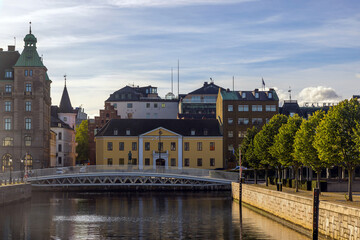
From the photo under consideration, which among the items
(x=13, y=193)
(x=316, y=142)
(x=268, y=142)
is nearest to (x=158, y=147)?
(x=268, y=142)

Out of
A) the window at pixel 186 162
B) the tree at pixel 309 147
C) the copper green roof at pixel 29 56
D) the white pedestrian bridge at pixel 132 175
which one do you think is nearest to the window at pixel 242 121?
the window at pixel 186 162

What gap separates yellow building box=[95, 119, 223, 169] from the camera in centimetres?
15088

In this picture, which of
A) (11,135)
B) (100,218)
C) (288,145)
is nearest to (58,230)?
(100,218)

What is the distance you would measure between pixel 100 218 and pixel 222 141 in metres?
81.1

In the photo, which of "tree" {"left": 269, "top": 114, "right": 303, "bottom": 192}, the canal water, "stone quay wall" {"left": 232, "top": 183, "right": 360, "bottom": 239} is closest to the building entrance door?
the canal water

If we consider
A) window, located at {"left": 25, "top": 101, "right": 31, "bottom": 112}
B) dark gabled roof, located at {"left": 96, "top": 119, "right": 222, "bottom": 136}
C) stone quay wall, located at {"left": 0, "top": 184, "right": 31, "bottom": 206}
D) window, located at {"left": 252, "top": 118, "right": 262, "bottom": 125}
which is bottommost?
stone quay wall, located at {"left": 0, "top": 184, "right": 31, "bottom": 206}

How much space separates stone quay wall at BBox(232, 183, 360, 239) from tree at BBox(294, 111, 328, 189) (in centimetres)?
571

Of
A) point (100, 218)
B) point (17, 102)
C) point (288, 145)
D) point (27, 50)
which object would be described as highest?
point (27, 50)

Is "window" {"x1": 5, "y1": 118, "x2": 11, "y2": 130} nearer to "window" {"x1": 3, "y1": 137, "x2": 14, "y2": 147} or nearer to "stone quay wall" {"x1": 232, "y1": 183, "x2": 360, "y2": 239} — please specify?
"window" {"x1": 3, "y1": 137, "x2": 14, "y2": 147}

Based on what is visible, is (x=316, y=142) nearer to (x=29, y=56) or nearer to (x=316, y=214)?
(x=316, y=214)

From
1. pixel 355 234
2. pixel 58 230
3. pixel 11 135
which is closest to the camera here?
pixel 355 234

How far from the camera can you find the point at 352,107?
6519 cm

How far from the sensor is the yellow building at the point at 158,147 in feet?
495

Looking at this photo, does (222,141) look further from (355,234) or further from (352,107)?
(355,234)
